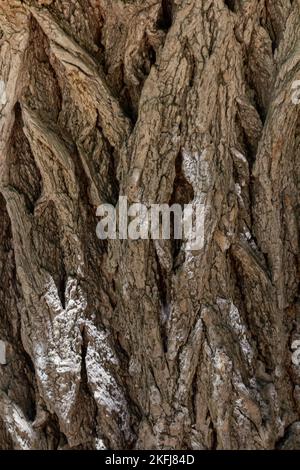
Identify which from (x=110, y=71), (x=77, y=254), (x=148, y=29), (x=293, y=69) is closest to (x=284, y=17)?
(x=293, y=69)

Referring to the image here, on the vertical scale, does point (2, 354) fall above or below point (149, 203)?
below

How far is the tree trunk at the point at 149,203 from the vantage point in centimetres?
193

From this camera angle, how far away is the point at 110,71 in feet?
6.66

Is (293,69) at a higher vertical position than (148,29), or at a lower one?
lower

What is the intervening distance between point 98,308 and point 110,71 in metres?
0.70

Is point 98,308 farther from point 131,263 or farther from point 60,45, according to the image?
point 60,45

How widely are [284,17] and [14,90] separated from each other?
2.65 feet

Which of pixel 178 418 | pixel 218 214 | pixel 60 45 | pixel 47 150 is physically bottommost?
pixel 178 418

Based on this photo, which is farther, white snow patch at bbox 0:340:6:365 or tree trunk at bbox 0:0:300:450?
white snow patch at bbox 0:340:6:365

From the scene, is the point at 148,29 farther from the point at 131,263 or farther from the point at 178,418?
the point at 178,418

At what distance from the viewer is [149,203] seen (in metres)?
1.95

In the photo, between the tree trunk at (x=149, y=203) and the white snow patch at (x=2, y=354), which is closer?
the tree trunk at (x=149, y=203)

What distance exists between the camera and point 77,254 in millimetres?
2004

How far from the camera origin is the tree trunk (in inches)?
76.0
